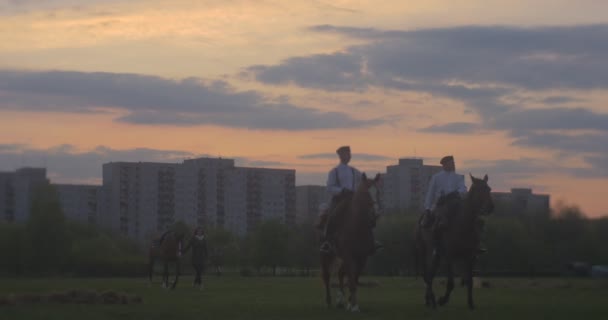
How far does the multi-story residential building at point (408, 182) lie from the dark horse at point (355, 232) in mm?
144961

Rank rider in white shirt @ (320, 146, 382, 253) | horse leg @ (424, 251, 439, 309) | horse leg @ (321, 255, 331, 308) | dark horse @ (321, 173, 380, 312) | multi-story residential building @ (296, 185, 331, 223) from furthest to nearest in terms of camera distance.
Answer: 1. multi-story residential building @ (296, 185, 331, 223)
2. horse leg @ (321, 255, 331, 308)
3. horse leg @ (424, 251, 439, 309)
4. rider in white shirt @ (320, 146, 382, 253)
5. dark horse @ (321, 173, 380, 312)

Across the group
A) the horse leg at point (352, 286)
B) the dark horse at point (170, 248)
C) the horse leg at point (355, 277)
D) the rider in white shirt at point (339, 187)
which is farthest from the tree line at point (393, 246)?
the horse leg at point (352, 286)

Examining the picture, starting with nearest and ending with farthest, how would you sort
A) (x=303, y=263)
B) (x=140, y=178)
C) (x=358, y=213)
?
(x=358, y=213)
(x=303, y=263)
(x=140, y=178)

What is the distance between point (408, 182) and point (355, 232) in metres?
148

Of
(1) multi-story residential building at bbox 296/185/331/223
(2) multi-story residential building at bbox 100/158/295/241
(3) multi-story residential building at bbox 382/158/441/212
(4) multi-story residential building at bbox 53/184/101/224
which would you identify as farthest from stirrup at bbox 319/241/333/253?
(1) multi-story residential building at bbox 296/185/331/223

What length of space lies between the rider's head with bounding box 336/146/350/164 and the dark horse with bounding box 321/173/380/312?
126 cm

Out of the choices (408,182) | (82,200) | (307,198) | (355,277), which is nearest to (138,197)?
(82,200)

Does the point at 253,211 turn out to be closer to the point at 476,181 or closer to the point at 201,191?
the point at 201,191

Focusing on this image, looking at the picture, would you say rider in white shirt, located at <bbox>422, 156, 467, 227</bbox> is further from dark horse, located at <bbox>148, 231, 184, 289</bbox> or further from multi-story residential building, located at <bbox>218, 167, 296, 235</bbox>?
multi-story residential building, located at <bbox>218, 167, 296, 235</bbox>

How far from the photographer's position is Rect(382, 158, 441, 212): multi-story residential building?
166 metres

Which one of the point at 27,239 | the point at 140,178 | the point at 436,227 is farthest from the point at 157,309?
the point at 140,178

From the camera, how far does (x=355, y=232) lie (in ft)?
66.5

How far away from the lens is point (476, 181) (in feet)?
66.7

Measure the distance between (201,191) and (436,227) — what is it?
500 feet
